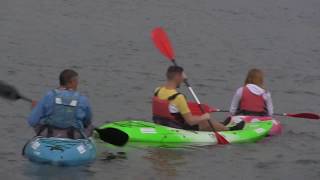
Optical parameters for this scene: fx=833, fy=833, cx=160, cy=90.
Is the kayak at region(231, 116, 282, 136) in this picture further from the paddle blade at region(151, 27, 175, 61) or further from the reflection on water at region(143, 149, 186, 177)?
the reflection on water at region(143, 149, 186, 177)

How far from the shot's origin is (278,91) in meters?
16.0

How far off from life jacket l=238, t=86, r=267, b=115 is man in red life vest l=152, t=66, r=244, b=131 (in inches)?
43.2

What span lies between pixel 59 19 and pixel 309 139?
11501 millimetres

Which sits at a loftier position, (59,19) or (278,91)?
(59,19)

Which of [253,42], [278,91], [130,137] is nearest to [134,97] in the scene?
[278,91]

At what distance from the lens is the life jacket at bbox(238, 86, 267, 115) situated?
11.7 metres

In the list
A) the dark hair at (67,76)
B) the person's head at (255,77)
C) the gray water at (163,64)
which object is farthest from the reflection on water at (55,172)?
the person's head at (255,77)

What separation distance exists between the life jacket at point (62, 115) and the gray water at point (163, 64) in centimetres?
46

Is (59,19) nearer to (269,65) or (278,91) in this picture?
(269,65)

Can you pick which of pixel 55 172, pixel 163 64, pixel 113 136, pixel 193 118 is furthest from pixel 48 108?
pixel 163 64

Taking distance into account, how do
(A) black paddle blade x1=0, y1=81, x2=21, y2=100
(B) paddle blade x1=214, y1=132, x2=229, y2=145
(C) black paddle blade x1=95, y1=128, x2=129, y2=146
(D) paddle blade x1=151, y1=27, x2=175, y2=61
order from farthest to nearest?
1. (D) paddle blade x1=151, y1=27, x2=175, y2=61
2. (B) paddle blade x1=214, y1=132, x2=229, y2=145
3. (C) black paddle blade x1=95, y1=128, x2=129, y2=146
4. (A) black paddle blade x1=0, y1=81, x2=21, y2=100

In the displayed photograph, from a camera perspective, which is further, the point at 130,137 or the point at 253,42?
the point at 253,42

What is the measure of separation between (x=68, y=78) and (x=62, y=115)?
40 cm

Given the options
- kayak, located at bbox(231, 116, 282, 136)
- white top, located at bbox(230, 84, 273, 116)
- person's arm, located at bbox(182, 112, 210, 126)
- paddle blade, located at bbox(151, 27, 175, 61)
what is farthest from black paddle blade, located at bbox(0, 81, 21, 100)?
white top, located at bbox(230, 84, 273, 116)
